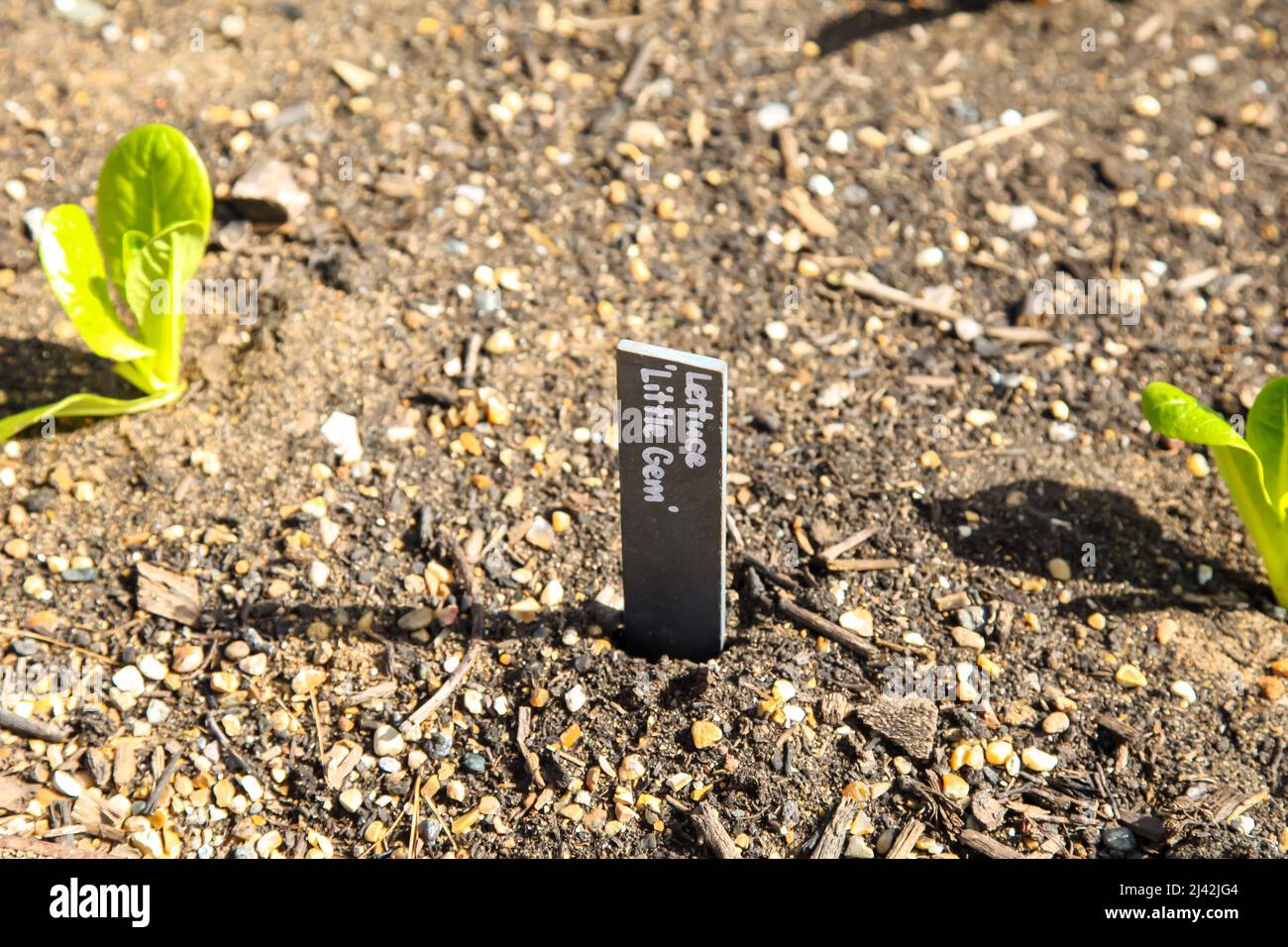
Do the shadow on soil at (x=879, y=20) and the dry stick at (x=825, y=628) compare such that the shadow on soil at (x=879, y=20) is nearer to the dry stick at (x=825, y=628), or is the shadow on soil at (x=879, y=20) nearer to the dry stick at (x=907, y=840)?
the dry stick at (x=825, y=628)

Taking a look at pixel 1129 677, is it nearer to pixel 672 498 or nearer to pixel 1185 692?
pixel 1185 692

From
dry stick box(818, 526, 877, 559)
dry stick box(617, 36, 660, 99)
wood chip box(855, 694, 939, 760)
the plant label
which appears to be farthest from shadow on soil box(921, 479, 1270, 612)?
dry stick box(617, 36, 660, 99)

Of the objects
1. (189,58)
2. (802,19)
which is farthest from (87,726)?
(802,19)

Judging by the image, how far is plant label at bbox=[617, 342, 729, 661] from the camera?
1.82m

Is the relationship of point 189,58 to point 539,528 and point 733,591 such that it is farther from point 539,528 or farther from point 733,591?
point 733,591

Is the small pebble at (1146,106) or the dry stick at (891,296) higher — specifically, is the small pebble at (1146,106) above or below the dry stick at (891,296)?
above

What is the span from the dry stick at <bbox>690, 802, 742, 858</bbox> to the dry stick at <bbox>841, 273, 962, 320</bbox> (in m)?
1.49

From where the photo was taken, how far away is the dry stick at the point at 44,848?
80.7 inches

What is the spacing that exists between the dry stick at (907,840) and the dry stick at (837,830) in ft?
0.28

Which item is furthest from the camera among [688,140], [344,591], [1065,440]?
[688,140]

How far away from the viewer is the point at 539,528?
2525 mm

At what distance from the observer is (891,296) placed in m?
3.04

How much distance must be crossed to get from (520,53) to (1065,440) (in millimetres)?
1971

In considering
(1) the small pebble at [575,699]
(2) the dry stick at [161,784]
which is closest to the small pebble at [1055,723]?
(1) the small pebble at [575,699]
